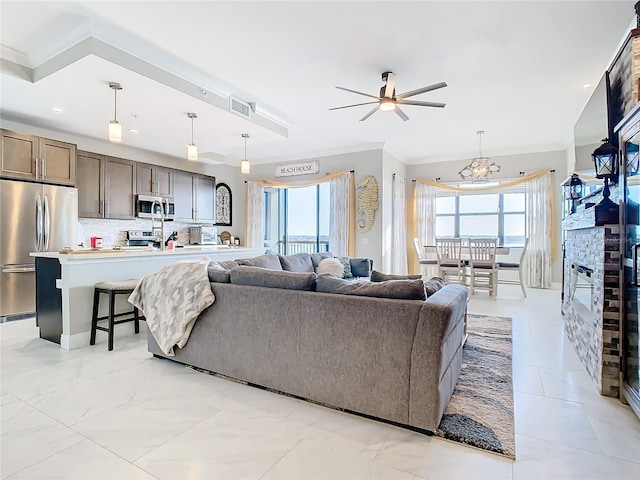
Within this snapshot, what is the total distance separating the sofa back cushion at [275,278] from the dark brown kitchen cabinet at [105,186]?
3996mm

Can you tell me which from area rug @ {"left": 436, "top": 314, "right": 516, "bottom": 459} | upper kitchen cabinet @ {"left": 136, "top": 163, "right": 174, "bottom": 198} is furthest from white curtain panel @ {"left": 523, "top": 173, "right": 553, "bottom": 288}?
upper kitchen cabinet @ {"left": 136, "top": 163, "right": 174, "bottom": 198}

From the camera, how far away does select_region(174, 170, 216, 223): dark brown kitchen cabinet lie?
6.72 m

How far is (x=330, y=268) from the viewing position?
15.6ft

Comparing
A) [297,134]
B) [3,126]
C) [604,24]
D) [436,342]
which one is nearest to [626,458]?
[436,342]

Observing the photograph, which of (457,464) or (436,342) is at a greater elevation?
(436,342)

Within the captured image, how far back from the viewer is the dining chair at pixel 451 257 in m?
6.06

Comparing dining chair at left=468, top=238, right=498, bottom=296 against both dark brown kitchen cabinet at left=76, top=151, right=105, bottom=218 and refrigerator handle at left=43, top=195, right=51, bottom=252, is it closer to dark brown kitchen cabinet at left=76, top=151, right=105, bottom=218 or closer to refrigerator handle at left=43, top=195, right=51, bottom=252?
dark brown kitchen cabinet at left=76, top=151, right=105, bottom=218

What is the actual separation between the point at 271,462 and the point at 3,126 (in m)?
5.64

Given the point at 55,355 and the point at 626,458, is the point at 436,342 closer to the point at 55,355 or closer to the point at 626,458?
the point at 626,458

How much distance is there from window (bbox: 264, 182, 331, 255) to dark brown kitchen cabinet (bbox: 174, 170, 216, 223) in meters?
1.41

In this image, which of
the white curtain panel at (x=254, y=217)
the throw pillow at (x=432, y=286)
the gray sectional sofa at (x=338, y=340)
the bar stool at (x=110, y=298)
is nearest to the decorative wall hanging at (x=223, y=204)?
the white curtain panel at (x=254, y=217)

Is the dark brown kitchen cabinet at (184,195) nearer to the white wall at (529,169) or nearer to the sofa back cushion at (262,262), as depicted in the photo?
the sofa back cushion at (262,262)

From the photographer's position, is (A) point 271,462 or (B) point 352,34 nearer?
(A) point 271,462

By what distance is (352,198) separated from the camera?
672 cm
